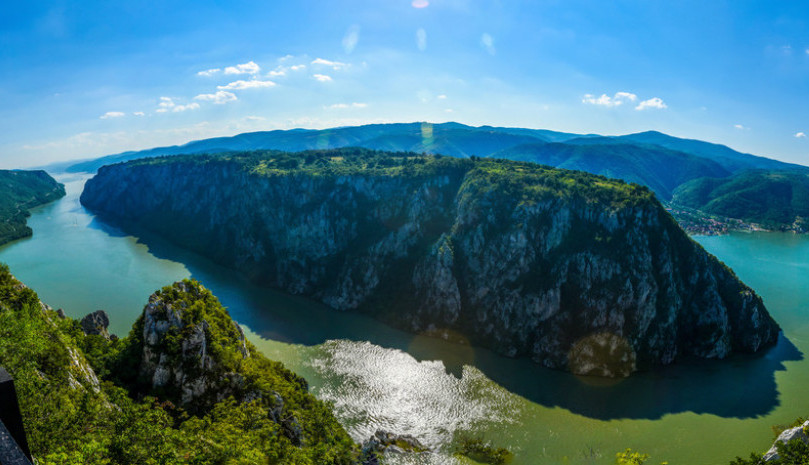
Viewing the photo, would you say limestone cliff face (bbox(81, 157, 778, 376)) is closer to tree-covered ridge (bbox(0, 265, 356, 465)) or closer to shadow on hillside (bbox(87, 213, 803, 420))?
shadow on hillside (bbox(87, 213, 803, 420))

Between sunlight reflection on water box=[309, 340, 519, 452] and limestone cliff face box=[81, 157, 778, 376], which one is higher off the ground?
limestone cliff face box=[81, 157, 778, 376]

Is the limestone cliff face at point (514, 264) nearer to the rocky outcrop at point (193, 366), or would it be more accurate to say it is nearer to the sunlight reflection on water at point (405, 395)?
the sunlight reflection on water at point (405, 395)

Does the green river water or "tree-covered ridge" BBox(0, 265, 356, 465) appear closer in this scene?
"tree-covered ridge" BBox(0, 265, 356, 465)

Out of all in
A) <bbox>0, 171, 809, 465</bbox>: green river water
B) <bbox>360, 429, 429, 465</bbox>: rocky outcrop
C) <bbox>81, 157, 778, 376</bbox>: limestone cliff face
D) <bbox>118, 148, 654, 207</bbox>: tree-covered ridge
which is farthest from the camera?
<bbox>118, 148, 654, 207</bbox>: tree-covered ridge

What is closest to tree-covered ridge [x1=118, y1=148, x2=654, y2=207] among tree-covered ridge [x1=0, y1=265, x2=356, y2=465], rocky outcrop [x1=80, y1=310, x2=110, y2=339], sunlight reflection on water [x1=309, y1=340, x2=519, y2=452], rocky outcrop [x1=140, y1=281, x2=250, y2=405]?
sunlight reflection on water [x1=309, y1=340, x2=519, y2=452]

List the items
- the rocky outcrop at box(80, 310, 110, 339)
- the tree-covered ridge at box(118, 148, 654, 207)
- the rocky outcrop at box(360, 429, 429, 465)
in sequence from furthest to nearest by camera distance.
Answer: the tree-covered ridge at box(118, 148, 654, 207)
the rocky outcrop at box(80, 310, 110, 339)
the rocky outcrop at box(360, 429, 429, 465)

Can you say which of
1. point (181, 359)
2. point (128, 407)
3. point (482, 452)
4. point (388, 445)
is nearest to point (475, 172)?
point (482, 452)
